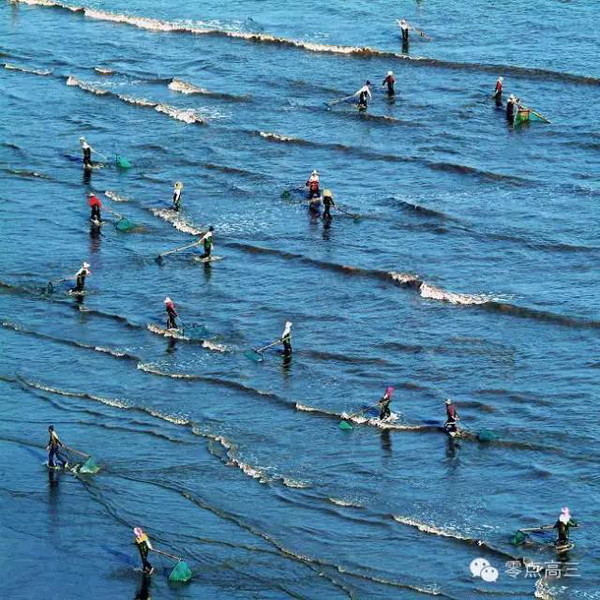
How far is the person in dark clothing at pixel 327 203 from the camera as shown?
56.2 m

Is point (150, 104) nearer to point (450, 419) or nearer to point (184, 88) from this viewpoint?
point (184, 88)

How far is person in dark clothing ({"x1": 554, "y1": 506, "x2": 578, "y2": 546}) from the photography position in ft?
119

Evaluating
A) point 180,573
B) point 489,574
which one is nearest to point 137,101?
point 180,573

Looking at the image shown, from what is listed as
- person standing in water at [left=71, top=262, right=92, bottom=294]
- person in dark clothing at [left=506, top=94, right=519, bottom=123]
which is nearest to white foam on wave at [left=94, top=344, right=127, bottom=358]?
person standing in water at [left=71, top=262, right=92, bottom=294]

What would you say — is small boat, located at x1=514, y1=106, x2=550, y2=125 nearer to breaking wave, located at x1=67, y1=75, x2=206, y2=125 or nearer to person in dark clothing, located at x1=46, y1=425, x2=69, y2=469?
breaking wave, located at x1=67, y1=75, x2=206, y2=125

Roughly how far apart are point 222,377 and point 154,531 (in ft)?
29.7

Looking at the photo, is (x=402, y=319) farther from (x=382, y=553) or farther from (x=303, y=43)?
(x=303, y=43)

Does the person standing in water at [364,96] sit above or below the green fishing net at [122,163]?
above

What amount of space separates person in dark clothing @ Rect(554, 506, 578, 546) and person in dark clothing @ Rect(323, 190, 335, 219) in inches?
864

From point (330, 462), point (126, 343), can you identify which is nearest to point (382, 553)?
point (330, 462)

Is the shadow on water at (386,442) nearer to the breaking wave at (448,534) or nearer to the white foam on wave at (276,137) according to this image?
the breaking wave at (448,534)

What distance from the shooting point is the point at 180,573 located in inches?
1411

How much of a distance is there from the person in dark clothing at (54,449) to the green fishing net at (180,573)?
6320 mm

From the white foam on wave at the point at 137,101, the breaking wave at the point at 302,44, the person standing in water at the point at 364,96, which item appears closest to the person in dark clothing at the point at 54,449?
the person standing in water at the point at 364,96
